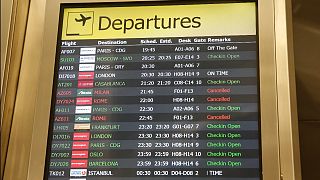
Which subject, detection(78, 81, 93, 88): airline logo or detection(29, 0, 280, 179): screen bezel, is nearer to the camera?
detection(29, 0, 280, 179): screen bezel

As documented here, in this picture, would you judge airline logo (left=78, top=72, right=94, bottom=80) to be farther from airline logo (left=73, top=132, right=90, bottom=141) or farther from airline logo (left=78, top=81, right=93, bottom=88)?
airline logo (left=73, top=132, right=90, bottom=141)

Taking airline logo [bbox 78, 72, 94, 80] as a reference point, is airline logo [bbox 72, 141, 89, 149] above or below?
below

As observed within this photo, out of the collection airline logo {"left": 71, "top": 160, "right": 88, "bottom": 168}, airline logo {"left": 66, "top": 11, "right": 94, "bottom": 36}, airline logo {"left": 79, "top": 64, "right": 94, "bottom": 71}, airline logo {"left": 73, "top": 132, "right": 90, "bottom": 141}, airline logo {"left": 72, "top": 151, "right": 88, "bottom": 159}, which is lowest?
airline logo {"left": 71, "top": 160, "right": 88, "bottom": 168}

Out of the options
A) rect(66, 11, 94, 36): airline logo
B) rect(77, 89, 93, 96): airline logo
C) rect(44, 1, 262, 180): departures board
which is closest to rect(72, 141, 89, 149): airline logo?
rect(44, 1, 262, 180): departures board

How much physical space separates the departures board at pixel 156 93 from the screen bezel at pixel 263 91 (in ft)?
0.05

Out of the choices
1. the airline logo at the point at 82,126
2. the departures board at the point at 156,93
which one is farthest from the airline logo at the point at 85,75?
the airline logo at the point at 82,126

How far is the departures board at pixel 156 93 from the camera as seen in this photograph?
113cm

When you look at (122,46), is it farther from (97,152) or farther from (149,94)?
(97,152)

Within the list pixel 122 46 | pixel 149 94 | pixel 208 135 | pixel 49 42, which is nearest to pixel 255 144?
pixel 208 135

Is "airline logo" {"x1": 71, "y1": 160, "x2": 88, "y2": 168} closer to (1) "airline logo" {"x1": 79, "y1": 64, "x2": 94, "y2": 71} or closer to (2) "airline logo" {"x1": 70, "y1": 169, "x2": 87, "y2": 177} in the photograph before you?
(2) "airline logo" {"x1": 70, "y1": 169, "x2": 87, "y2": 177}

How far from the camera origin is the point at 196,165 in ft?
3.66

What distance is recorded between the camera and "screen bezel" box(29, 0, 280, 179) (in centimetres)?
110

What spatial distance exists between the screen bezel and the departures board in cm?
2

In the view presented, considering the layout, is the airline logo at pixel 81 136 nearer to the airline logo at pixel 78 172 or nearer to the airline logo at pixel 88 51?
the airline logo at pixel 78 172
